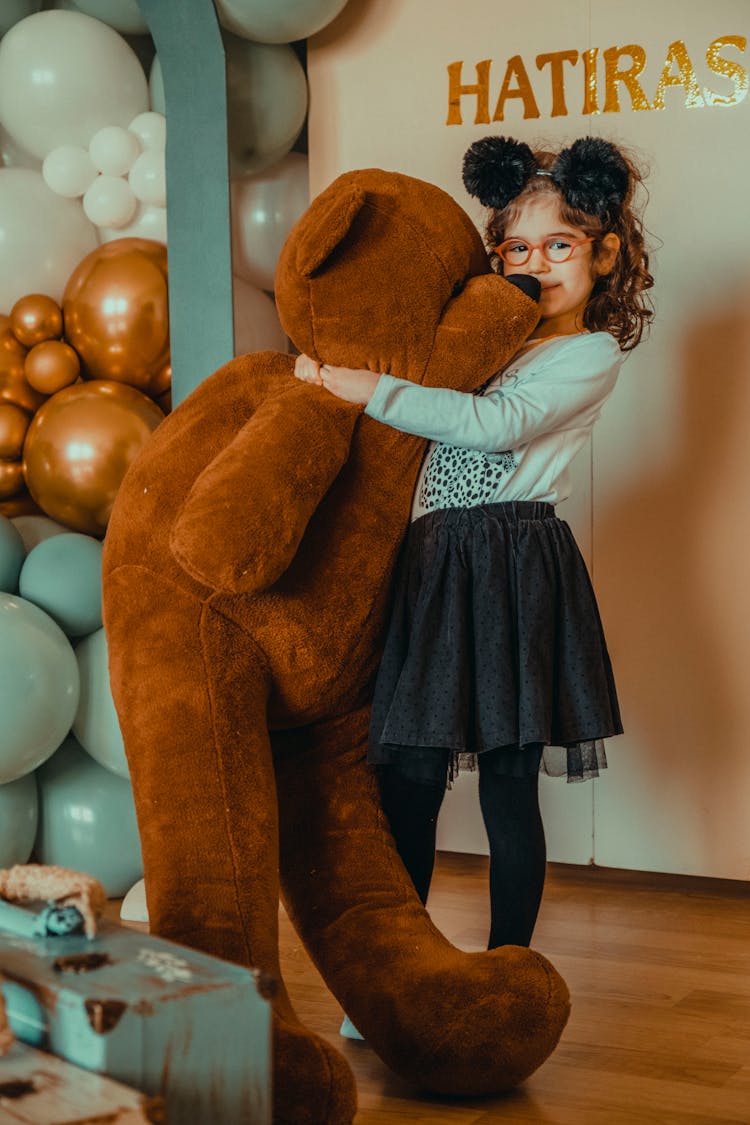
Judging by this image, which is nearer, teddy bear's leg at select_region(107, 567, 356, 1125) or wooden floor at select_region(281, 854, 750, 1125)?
teddy bear's leg at select_region(107, 567, 356, 1125)

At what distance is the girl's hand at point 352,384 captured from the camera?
1333mm

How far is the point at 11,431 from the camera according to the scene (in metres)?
2.13

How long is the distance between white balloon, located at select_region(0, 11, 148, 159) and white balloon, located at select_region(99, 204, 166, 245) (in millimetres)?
148

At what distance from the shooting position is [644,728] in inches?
85.0

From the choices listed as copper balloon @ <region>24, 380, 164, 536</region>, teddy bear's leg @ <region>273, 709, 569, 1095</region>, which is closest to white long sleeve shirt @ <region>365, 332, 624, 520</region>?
teddy bear's leg @ <region>273, 709, 569, 1095</region>

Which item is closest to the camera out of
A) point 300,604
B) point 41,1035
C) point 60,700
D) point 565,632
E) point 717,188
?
point 41,1035

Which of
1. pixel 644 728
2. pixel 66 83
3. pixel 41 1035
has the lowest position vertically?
pixel 644 728

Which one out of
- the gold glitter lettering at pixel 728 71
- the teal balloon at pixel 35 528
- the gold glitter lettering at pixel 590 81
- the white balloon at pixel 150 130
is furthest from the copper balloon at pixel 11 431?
the gold glitter lettering at pixel 728 71

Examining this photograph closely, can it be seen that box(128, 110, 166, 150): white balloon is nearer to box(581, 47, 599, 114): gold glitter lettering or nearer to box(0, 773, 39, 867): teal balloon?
box(581, 47, 599, 114): gold glitter lettering

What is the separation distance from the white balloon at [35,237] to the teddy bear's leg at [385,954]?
3.78 feet

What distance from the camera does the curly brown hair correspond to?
1545 mm

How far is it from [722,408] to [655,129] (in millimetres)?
463

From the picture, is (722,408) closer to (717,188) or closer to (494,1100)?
(717,188)

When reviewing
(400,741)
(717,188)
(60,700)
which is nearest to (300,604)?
(400,741)
